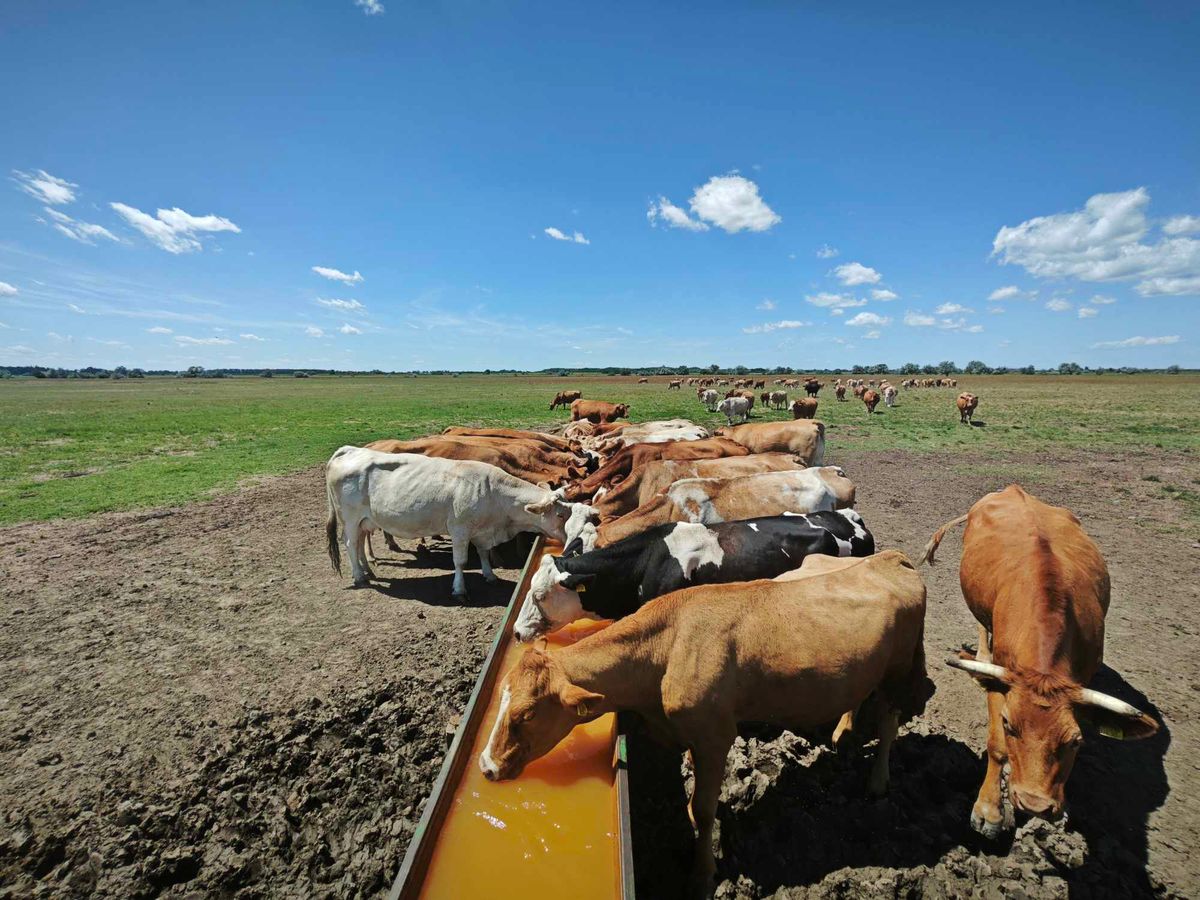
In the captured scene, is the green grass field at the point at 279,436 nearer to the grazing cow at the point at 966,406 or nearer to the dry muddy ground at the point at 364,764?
the grazing cow at the point at 966,406

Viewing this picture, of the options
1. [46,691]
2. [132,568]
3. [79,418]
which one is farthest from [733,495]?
[79,418]

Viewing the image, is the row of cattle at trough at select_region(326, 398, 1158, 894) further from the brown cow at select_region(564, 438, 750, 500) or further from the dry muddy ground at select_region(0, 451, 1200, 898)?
the brown cow at select_region(564, 438, 750, 500)

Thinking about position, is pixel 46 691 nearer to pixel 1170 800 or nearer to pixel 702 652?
pixel 702 652

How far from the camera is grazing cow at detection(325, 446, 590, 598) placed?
7.91 meters

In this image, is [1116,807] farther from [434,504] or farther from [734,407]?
[734,407]

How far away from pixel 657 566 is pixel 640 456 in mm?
4801

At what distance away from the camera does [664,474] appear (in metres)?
8.86

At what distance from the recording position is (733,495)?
7.52 meters

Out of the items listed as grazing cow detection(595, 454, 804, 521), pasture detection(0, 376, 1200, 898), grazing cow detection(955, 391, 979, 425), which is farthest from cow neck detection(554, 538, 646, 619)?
grazing cow detection(955, 391, 979, 425)

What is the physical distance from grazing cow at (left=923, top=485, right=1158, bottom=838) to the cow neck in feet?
9.12

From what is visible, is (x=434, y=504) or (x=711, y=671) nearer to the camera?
(x=711, y=671)

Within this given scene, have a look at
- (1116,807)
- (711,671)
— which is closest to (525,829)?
(711,671)

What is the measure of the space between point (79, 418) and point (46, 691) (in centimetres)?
4409

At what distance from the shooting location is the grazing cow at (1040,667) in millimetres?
2930
